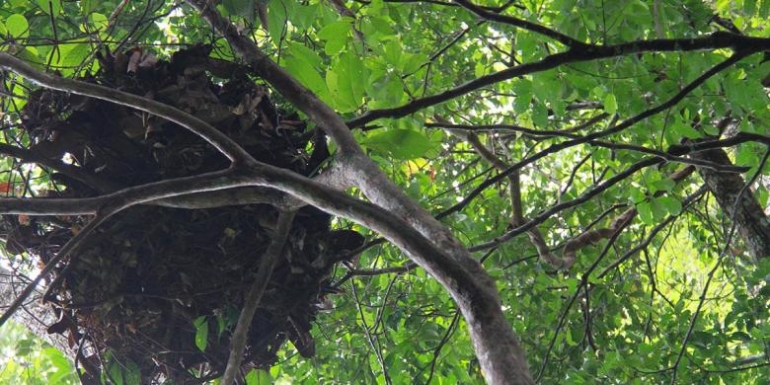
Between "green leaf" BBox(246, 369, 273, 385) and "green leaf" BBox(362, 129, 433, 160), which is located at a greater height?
"green leaf" BBox(362, 129, 433, 160)

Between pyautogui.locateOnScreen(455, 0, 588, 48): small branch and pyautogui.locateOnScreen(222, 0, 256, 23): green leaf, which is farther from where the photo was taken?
pyautogui.locateOnScreen(222, 0, 256, 23): green leaf

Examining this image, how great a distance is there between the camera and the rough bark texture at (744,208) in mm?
3840

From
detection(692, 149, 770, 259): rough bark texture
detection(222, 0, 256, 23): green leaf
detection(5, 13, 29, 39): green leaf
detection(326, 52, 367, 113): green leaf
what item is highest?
detection(692, 149, 770, 259): rough bark texture

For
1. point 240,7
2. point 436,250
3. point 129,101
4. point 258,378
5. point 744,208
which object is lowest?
point 436,250

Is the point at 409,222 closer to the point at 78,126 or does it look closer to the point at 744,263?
the point at 78,126

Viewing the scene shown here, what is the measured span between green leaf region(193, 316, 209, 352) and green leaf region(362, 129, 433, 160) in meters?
0.88

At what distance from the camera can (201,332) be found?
2539 mm

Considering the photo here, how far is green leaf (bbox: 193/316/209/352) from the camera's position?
2525 millimetres

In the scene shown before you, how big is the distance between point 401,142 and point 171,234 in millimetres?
818

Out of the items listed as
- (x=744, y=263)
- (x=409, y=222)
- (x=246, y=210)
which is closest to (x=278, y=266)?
(x=246, y=210)

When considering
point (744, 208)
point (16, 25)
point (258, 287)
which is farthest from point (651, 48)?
point (744, 208)

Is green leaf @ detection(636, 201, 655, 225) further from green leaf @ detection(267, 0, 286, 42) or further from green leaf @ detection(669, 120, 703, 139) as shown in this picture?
green leaf @ detection(267, 0, 286, 42)

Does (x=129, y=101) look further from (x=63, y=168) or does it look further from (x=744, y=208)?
(x=744, y=208)

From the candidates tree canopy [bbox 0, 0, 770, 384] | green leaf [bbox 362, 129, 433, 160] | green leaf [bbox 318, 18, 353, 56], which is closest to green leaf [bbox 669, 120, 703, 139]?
tree canopy [bbox 0, 0, 770, 384]
